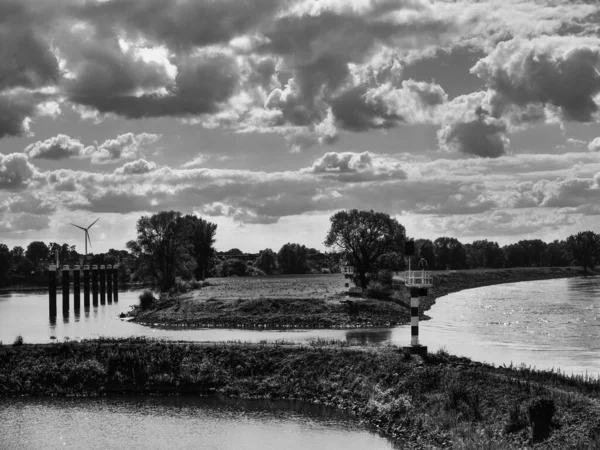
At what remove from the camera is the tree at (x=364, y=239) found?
89.4 metres

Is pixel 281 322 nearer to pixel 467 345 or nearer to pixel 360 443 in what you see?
pixel 467 345

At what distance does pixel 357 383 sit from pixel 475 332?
24.4 metres

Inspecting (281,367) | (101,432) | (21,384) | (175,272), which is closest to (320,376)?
(281,367)

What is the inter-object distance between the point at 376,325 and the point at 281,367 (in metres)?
28.1

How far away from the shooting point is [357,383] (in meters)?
30.6

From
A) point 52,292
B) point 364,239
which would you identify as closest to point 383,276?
point 364,239

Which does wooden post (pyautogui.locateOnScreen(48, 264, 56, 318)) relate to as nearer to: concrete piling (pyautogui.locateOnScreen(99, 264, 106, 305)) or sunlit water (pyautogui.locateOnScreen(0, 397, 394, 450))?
concrete piling (pyautogui.locateOnScreen(99, 264, 106, 305))

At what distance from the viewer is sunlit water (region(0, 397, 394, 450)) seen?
2564 centimetres

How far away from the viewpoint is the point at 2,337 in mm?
53688

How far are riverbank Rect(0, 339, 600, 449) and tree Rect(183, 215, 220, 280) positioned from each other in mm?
99793

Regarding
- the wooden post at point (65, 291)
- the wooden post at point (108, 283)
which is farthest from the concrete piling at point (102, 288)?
the wooden post at point (65, 291)

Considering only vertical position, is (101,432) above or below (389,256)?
below

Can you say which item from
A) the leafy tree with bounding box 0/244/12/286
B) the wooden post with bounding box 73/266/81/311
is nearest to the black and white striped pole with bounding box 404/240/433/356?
the wooden post with bounding box 73/266/81/311

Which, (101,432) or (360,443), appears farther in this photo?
(101,432)
